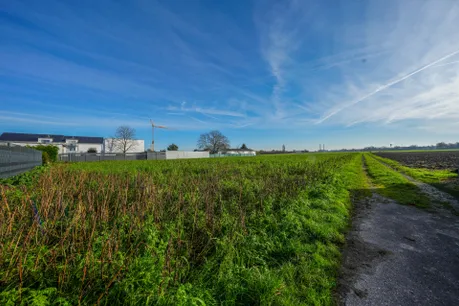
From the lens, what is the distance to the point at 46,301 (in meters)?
2.01

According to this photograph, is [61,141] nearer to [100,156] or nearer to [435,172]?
[100,156]

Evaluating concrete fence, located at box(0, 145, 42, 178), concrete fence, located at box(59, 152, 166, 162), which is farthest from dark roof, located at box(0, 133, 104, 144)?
concrete fence, located at box(0, 145, 42, 178)

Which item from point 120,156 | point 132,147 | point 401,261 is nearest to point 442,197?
point 401,261

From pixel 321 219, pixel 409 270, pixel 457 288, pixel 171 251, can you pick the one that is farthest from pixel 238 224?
pixel 457 288

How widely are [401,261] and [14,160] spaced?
1760 centimetres

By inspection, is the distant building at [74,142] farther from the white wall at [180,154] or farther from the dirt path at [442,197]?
the dirt path at [442,197]

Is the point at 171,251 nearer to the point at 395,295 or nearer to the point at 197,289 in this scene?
the point at 197,289

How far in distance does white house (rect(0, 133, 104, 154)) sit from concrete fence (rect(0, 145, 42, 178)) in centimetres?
5557

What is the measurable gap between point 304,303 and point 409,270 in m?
2.21

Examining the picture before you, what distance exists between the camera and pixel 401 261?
12.6 ft

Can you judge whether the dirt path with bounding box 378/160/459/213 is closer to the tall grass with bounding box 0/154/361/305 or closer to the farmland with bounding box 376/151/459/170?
the tall grass with bounding box 0/154/361/305

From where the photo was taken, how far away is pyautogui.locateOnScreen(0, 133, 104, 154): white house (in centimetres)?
6181

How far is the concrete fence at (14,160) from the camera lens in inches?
405

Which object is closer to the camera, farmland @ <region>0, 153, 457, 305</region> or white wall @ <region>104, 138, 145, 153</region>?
farmland @ <region>0, 153, 457, 305</region>
